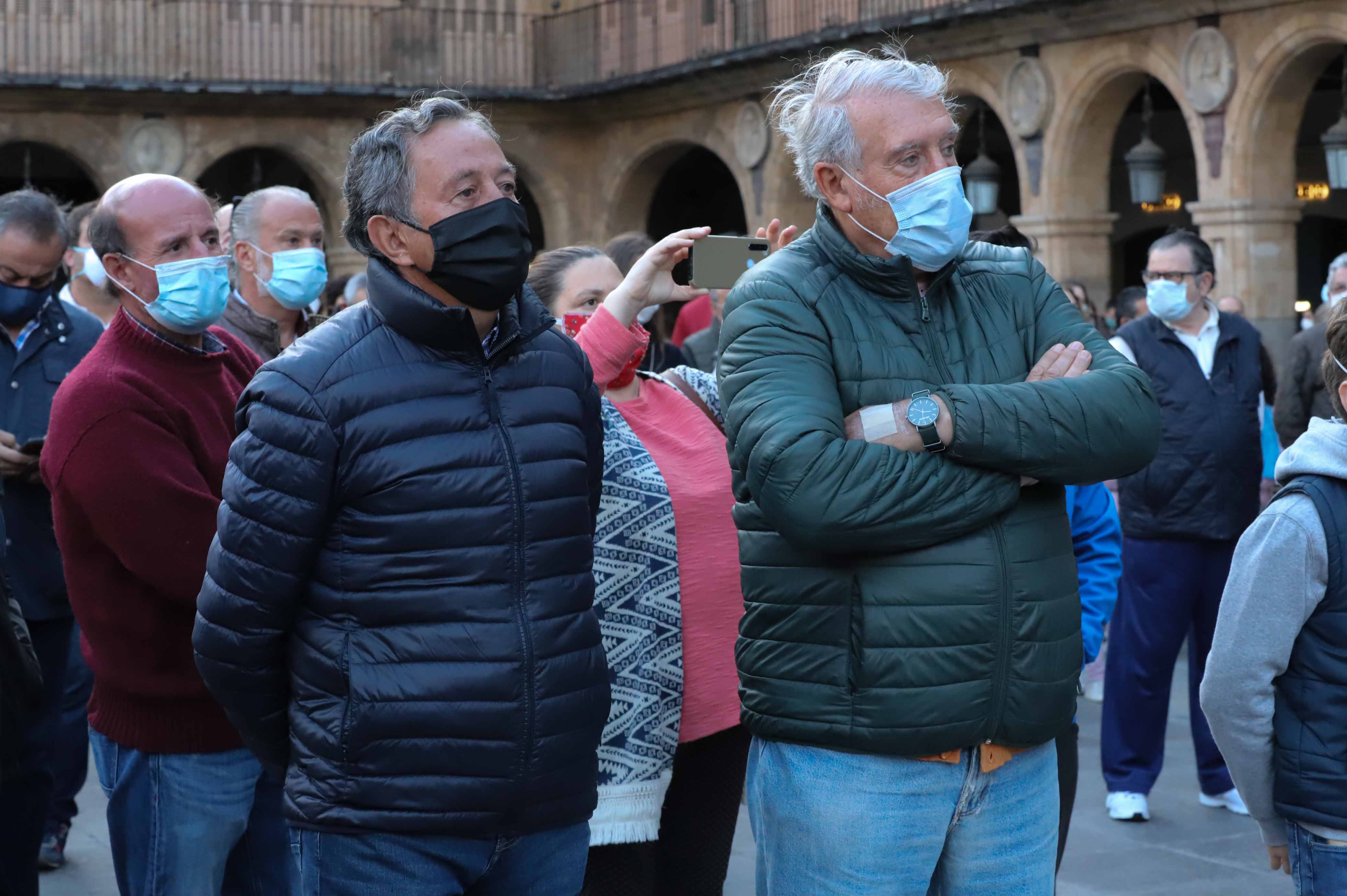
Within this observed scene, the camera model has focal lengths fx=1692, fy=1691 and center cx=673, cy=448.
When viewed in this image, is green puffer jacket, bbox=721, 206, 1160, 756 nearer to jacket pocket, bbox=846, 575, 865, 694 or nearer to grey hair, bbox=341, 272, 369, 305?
jacket pocket, bbox=846, 575, 865, 694

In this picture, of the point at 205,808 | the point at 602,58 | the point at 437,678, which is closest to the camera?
the point at 437,678

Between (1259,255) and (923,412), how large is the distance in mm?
12997

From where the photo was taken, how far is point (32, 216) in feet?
15.5

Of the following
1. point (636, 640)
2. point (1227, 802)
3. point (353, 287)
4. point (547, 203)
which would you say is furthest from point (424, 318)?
point (547, 203)

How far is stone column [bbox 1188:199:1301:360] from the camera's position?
14.6 meters

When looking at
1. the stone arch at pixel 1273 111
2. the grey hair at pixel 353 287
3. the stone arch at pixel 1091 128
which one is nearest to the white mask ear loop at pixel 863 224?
the grey hair at pixel 353 287

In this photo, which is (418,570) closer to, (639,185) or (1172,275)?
(1172,275)

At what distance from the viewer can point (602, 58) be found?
904 inches

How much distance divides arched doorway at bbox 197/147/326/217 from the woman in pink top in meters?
21.3

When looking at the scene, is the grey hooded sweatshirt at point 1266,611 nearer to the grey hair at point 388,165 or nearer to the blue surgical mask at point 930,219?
the blue surgical mask at point 930,219

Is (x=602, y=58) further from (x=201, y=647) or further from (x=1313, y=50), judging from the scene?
(x=201, y=647)

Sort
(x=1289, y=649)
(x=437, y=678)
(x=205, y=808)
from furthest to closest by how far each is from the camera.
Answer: (x=205, y=808) < (x=1289, y=649) < (x=437, y=678)

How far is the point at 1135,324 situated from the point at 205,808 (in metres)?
4.17

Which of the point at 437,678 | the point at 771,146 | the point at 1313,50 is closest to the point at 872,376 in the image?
the point at 437,678
